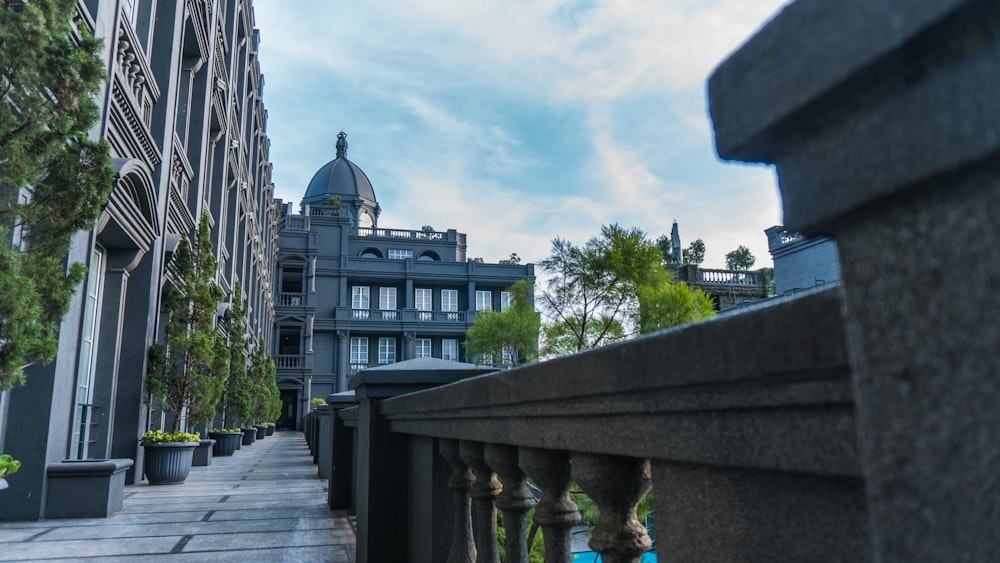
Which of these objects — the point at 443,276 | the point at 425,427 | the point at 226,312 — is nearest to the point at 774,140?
the point at 425,427

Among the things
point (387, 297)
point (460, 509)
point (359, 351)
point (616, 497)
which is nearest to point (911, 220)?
point (616, 497)

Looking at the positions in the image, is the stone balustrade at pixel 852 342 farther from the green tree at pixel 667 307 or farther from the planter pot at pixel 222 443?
the planter pot at pixel 222 443

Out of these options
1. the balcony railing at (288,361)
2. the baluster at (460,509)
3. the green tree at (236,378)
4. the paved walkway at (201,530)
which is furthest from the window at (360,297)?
the baluster at (460,509)

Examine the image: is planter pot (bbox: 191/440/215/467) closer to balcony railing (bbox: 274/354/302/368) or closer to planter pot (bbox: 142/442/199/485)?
planter pot (bbox: 142/442/199/485)

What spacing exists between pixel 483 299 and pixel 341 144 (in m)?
24.5

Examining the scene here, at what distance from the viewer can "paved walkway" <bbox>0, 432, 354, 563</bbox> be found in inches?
170

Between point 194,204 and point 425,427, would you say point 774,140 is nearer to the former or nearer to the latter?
point 425,427

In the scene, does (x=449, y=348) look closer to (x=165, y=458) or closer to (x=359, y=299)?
(x=359, y=299)

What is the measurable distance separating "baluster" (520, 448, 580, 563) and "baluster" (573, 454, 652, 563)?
0.81 ft

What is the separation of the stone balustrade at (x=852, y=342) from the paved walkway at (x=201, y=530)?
363 cm

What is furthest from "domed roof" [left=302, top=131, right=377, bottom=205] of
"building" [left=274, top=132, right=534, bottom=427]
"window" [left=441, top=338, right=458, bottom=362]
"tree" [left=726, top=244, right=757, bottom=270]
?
"tree" [left=726, top=244, right=757, bottom=270]

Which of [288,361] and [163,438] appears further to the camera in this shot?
[288,361]

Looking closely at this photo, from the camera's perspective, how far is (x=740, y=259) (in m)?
53.3

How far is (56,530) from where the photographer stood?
17.7 feet
